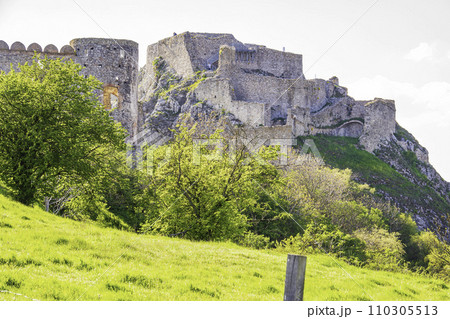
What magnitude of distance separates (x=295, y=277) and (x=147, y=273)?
12.0 ft

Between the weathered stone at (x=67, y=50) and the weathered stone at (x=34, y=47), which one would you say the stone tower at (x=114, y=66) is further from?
the weathered stone at (x=34, y=47)

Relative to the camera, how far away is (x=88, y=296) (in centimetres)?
729

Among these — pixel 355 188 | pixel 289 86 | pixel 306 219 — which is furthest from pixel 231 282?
pixel 289 86

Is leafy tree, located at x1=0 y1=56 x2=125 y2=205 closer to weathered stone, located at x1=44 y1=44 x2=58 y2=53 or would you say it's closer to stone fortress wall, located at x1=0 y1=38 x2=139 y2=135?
stone fortress wall, located at x1=0 y1=38 x2=139 y2=135

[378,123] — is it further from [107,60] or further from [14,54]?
[14,54]

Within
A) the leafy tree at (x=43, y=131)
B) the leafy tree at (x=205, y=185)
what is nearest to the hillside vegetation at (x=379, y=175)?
the leafy tree at (x=205, y=185)

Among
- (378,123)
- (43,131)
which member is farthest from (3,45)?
(378,123)

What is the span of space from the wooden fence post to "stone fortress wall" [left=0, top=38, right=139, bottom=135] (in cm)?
2455

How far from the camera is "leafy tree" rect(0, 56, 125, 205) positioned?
15.4 m

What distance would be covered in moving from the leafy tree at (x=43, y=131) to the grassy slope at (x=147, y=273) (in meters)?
2.35

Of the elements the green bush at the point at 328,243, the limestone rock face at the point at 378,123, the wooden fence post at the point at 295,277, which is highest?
the limestone rock face at the point at 378,123

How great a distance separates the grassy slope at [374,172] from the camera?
55156 mm

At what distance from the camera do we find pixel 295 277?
657cm
